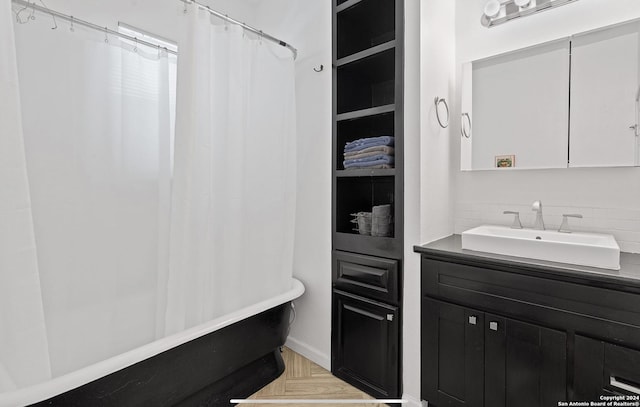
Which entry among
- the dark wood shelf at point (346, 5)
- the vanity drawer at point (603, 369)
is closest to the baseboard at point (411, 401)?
the vanity drawer at point (603, 369)

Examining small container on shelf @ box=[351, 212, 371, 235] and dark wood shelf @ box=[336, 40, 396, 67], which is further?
small container on shelf @ box=[351, 212, 371, 235]

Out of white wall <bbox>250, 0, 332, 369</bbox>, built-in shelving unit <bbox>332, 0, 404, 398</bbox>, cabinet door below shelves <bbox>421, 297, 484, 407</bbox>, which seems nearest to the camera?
cabinet door below shelves <bbox>421, 297, 484, 407</bbox>

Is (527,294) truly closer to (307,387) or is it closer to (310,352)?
(307,387)

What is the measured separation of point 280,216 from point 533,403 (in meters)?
1.53

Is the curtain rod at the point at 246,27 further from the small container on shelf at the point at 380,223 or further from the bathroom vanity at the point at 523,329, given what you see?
the bathroom vanity at the point at 523,329

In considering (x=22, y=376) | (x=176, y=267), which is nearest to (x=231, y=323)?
(x=176, y=267)

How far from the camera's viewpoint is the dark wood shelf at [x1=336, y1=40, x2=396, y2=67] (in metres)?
1.81

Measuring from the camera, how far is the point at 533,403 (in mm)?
1364

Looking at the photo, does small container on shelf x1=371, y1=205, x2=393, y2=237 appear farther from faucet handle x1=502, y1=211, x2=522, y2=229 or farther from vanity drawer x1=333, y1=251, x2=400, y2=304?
faucet handle x1=502, y1=211, x2=522, y2=229

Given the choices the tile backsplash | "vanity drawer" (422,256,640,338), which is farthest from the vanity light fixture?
"vanity drawer" (422,256,640,338)

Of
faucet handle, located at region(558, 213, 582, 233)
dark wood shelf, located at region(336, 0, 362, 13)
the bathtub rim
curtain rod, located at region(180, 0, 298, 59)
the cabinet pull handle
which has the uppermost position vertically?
dark wood shelf, located at region(336, 0, 362, 13)

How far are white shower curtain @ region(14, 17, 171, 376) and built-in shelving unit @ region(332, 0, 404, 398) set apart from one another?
103 centimetres

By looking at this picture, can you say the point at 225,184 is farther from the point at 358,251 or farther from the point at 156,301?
the point at 358,251

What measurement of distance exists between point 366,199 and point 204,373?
1441mm
